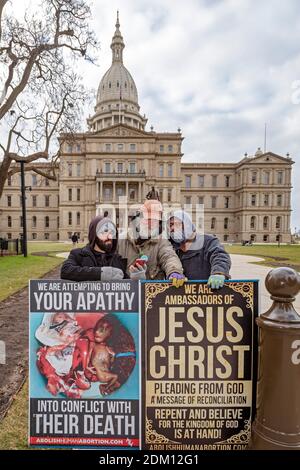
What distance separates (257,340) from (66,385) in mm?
1646

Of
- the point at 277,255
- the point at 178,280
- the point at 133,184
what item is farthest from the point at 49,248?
the point at 133,184

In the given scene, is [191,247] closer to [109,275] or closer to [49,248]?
[109,275]

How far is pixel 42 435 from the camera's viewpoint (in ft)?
7.61

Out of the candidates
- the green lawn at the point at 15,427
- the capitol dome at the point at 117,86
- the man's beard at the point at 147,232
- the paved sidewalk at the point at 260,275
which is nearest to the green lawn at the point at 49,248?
the paved sidewalk at the point at 260,275

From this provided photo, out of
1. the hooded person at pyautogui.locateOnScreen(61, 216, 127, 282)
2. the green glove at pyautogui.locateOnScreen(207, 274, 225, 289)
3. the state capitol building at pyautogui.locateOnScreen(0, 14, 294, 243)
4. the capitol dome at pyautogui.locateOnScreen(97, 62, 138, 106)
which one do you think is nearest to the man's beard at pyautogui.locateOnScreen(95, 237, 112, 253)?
the hooded person at pyautogui.locateOnScreen(61, 216, 127, 282)

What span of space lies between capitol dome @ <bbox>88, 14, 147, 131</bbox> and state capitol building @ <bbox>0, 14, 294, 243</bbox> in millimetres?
287

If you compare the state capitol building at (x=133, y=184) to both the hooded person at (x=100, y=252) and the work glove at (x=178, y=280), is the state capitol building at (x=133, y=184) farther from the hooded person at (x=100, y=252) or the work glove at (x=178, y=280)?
the work glove at (x=178, y=280)

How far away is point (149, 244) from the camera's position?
111 inches

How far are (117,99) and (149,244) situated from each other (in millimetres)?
85898

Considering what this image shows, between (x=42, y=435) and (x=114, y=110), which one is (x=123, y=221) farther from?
(x=42, y=435)

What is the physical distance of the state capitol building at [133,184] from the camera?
6650 centimetres

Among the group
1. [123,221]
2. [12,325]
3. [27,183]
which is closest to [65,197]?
[27,183]

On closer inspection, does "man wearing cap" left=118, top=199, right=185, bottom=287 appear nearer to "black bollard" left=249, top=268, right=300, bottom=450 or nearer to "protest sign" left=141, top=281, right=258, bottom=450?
"protest sign" left=141, top=281, right=258, bottom=450
